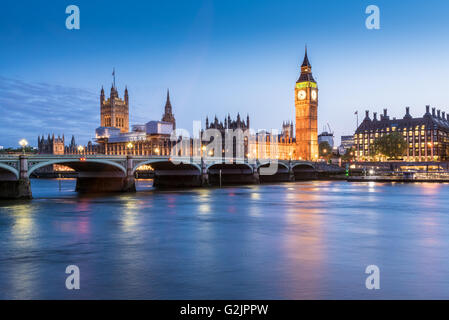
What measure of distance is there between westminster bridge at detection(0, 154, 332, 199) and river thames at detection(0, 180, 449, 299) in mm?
A: 10164

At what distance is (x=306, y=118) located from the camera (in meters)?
152

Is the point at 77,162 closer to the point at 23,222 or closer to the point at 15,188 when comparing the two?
the point at 15,188

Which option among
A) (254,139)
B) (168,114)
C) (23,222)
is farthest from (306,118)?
(23,222)

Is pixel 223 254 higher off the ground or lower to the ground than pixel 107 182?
lower

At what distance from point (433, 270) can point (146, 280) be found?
9.29 metres

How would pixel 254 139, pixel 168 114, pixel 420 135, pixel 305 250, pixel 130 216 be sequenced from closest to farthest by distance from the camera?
pixel 305 250
pixel 130 216
pixel 254 139
pixel 420 135
pixel 168 114

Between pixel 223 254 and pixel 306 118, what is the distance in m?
139

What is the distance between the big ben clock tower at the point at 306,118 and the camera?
150375 mm

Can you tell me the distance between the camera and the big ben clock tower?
493ft

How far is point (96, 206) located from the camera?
38.0 metres

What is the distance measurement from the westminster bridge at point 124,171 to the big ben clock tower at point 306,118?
2166 inches

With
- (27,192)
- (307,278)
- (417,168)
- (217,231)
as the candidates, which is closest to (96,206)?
(27,192)
